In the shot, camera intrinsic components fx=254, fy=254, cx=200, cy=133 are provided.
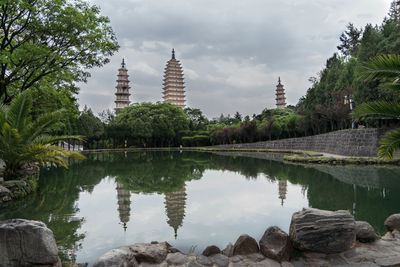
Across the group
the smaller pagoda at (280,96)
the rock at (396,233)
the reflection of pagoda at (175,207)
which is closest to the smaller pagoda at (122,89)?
the smaller pagoda at (280,96)

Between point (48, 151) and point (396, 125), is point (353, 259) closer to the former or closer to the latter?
point (48, 151)

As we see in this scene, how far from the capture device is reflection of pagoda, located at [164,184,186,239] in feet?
13.7

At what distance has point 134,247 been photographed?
8.84 feet

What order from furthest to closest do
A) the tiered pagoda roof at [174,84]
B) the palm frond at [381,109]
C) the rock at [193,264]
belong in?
the tiered pagoda roof at [174,84]
the palm frond at [381,109]
the rock at [193,264]

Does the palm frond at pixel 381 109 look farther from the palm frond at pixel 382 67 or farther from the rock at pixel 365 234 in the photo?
the rock at pixel 365 234

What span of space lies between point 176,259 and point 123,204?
3180 millimetres

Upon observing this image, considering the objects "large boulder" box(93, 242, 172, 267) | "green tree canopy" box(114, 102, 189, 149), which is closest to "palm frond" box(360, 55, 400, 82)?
"large boulder" box(93, 242, 172, 267)

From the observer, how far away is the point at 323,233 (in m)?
2.58

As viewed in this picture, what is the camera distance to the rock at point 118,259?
2.20 metres

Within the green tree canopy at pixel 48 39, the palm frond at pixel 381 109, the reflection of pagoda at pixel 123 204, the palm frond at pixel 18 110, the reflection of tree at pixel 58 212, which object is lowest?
the reflection of pagoda at pixel 123 204

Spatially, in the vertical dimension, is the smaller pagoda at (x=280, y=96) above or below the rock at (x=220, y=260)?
above

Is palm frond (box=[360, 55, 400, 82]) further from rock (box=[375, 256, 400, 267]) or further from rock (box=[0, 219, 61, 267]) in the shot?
rock (box=[0, 219, 61, 267])

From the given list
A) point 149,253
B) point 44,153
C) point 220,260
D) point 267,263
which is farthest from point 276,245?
point 44,153

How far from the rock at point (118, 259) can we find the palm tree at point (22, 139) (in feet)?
13.6
